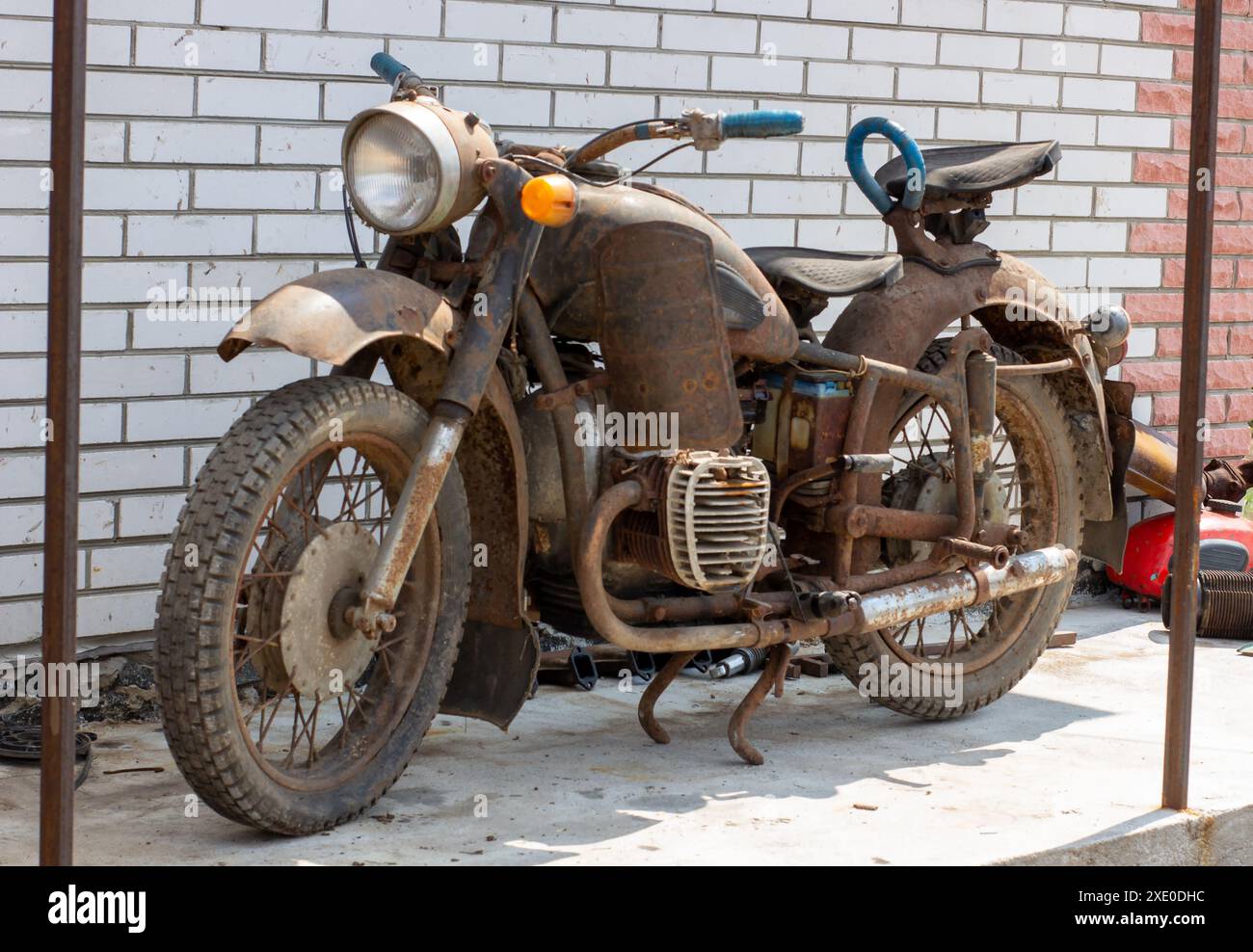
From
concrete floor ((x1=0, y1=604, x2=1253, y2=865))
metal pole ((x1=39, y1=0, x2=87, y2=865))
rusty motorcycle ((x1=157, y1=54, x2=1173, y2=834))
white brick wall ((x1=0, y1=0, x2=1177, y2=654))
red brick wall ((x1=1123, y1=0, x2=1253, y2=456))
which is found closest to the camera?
metal pole ((x1=39, y1=0, x2=87, y2=865))

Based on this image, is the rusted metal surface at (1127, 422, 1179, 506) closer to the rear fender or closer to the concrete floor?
the concrete floor

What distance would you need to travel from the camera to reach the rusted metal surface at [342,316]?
357 centimetres

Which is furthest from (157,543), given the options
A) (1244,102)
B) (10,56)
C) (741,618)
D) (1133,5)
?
(1244,102)

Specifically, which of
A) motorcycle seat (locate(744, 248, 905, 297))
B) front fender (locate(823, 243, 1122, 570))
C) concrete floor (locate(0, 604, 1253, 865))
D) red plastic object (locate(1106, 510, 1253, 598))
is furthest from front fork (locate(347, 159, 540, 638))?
red plastic object (locate(1106, 510, 1253, 598))

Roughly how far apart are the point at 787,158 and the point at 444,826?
3.17 m

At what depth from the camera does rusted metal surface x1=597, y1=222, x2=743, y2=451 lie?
4.17 meters

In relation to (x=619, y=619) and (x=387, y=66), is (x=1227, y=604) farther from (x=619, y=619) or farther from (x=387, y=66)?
(x=387, y=66)

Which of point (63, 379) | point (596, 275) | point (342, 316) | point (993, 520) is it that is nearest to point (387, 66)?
point (596, 275)

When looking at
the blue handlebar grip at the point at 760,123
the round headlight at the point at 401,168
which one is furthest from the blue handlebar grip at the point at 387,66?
the blue handlebar grip at the point at 760,123

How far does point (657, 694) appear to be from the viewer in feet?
15.4

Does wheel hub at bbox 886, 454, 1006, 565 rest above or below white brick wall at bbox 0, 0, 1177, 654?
below

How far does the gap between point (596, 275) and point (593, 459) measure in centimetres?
44

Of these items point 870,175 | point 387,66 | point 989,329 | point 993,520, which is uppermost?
point 387,66

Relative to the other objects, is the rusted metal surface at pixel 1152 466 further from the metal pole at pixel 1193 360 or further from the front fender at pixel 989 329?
the metal pole at pixel 1193 360
